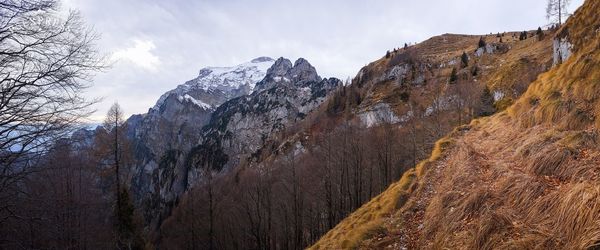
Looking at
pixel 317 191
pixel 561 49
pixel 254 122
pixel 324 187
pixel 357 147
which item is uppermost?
pixel 561 49

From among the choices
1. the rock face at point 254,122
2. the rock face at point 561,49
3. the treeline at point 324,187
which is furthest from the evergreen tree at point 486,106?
the rock face at point 254,122

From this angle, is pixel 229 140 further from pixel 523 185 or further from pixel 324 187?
pixel 523 185

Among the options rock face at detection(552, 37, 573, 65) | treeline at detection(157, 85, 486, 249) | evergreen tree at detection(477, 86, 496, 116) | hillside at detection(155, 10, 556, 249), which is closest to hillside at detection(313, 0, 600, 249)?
rock face at detection(552, 37, 573, 65)

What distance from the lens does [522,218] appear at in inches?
208

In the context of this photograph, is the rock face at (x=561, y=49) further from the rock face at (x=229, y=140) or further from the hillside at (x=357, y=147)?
the rock face at (x=229, y=140)

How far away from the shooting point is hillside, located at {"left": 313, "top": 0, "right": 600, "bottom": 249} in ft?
15.4

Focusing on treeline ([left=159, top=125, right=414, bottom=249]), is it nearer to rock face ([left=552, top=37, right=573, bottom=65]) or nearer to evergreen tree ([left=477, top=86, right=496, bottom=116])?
evergreen tree ([left=477, top=86, right=496, bottom=116])

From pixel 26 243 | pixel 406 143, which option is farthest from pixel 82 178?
pixel 406 143

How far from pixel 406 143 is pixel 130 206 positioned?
2689 cm

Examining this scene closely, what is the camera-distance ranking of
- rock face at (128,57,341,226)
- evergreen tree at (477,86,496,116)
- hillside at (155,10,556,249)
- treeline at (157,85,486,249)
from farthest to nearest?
rock face at (128,57,341,226) < hillside at (155,10,556,249) < treeline at (157,85,486,249) < evergreen tree at (477,86,496,116)

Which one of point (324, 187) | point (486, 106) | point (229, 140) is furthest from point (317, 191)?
point (229, 140)

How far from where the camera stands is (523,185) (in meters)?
5.96

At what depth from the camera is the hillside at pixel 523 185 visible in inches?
185

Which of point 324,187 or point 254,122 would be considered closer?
point 324,187
